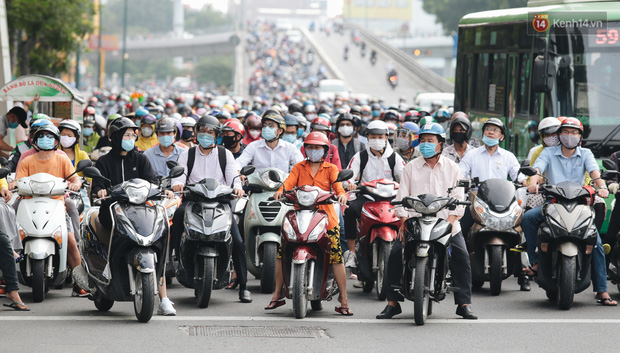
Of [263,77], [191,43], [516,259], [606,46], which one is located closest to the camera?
[516,259]

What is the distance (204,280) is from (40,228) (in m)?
1.50

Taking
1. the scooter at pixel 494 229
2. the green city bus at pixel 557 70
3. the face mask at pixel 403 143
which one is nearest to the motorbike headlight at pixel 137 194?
the scooter at pixel 494 229

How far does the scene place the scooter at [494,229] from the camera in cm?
1023

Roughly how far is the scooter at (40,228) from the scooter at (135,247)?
0.88m

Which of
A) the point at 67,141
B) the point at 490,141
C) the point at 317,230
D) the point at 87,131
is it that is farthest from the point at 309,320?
Answer: the point at 87,131

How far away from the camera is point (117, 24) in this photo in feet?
535

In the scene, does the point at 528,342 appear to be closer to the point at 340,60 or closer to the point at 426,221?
the point at 426,221

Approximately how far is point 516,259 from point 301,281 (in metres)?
3.11

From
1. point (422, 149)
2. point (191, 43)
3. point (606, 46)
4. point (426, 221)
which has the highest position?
point (191, 43)

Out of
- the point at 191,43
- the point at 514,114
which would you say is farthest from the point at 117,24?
the point at 514,114

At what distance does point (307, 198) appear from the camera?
8.79 metres

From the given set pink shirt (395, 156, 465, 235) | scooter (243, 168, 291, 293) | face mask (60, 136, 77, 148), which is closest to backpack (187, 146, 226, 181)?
scooter (243, 168, 291, 293)

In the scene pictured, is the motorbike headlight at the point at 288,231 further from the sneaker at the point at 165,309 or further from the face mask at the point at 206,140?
the face mask at the point at 206,140

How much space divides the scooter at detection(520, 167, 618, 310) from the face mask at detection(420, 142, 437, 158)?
3.48 feet
